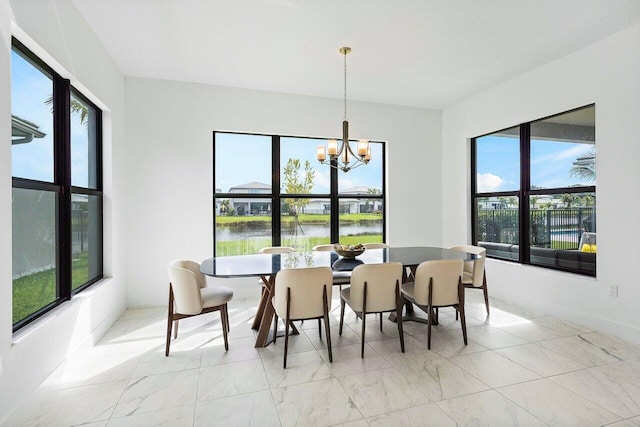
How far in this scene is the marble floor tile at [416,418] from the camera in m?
1.91

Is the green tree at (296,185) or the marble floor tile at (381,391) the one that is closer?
the marble floor tile at (381,391)

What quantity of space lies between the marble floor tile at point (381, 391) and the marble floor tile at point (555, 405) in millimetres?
622

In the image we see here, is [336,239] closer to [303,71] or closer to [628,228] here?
[303,71]

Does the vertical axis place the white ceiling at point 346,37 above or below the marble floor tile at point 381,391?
above

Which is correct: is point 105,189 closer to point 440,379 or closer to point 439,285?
point 439,285

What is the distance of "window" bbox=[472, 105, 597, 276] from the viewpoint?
3.65 meters

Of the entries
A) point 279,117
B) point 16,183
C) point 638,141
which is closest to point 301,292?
point 16,183

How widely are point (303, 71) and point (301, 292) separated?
272 cm

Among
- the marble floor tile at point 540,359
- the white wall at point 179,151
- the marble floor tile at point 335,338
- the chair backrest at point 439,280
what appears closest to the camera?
the marble floor tile at point 540,359

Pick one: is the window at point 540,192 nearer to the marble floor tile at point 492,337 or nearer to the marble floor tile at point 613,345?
the marble floor tile at point 613,345

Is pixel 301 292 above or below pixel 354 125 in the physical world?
below

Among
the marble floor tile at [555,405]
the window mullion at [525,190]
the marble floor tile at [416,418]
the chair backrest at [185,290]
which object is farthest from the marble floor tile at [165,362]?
the window mullion at [525,190]

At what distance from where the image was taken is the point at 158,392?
2271 millimetres

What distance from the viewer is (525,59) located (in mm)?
3717
